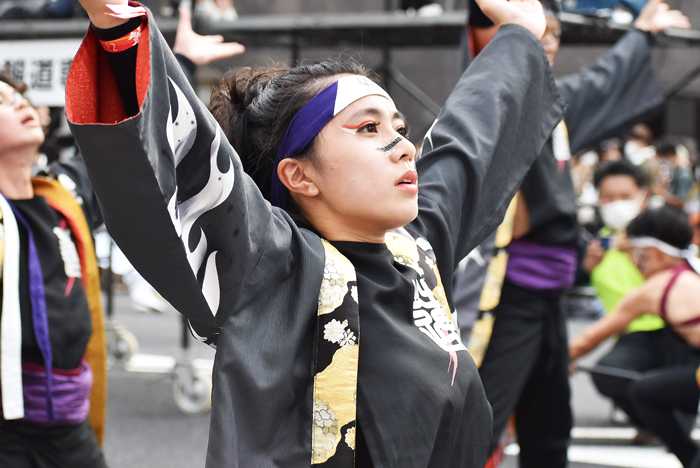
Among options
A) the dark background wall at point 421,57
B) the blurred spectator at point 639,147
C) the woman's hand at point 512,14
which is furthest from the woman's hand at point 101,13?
the blurred spectator at point 639,147

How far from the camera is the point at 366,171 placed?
124 centimetres

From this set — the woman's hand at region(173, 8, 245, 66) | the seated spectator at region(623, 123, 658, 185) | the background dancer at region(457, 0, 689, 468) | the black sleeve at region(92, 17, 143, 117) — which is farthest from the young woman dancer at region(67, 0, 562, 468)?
the seated spectator at region(623, 123, 658, 185)

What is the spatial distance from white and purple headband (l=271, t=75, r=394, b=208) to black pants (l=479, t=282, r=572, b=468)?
54.7 inches

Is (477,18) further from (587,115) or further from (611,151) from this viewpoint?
(611,151)

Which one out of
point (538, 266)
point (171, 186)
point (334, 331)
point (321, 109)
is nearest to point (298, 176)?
point (321, 109)

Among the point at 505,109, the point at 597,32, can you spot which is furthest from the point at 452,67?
the point at 505,109

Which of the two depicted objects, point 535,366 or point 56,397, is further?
point 535,366

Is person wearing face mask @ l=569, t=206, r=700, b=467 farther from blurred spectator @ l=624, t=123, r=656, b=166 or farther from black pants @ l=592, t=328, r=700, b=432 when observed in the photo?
blurred spectator @ l=624, t=123, r=656, b=166

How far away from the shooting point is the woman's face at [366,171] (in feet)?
4.05

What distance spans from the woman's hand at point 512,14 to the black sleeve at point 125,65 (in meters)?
1.03

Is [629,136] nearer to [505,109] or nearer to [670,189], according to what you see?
[670,189]

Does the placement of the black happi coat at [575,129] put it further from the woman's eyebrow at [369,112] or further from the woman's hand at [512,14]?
the woman's eyebrow at [369,112]

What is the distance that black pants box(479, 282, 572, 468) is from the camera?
2.50 meters

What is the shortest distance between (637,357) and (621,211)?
53.6 inches
